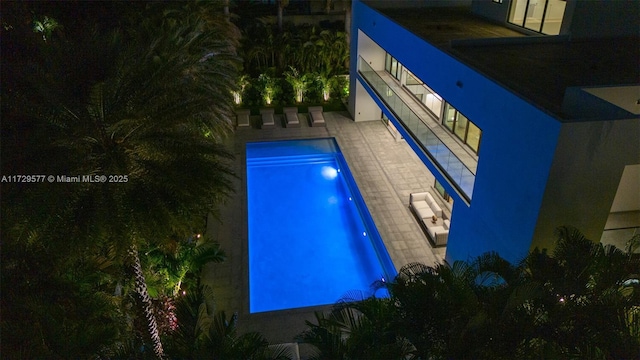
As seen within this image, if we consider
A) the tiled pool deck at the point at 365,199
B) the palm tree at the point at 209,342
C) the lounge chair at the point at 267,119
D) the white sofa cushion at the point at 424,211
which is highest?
the palm tree at the point at 209,342

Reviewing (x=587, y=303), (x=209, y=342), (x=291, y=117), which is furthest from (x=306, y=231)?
(x=587, y=303)

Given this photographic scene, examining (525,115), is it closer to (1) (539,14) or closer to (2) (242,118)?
(1) (539,14)

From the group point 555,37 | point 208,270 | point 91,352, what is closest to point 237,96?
point 208,270

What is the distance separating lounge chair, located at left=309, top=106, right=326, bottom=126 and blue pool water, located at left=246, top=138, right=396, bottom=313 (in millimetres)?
1928

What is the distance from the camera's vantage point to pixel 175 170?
22.6 ft

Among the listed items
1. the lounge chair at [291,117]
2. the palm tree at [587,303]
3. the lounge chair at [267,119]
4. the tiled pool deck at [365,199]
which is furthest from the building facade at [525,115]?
the lounge chair at [267,119]

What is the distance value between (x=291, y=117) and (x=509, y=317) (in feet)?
58.1

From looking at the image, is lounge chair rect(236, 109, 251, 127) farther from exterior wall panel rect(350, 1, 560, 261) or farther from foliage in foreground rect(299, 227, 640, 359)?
foliage in foreground rect(299, 227, 640, 359)

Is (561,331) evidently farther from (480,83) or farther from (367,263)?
(367,263)

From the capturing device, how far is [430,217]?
13.9 m

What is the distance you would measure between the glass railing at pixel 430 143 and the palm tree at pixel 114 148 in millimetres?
Result: 6646

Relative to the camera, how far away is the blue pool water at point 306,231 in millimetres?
12656

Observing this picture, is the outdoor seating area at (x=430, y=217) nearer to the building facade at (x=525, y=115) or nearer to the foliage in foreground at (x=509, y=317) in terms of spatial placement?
the building facade at (x=525, y=115)

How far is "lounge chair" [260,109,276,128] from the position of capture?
2148cm
